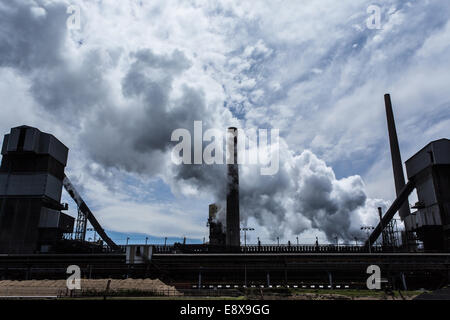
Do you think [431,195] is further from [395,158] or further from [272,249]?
[272,249]

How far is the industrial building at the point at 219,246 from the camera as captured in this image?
160 feet

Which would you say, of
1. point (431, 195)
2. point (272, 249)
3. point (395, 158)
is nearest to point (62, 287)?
point (272, 249)

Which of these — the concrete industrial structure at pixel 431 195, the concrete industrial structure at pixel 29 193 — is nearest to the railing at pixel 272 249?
the concrete industrial structure at pixel 431 195

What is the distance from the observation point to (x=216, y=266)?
4950cm

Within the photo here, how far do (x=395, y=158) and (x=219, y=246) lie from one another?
47.1 m

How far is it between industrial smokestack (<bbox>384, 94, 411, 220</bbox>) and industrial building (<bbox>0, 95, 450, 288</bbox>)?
228 millimetres

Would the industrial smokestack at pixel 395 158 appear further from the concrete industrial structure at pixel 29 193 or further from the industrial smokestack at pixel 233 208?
the concrete industrial structure at pixel 29 193

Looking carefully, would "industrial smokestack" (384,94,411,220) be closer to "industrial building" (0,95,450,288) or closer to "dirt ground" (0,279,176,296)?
"industrial building" (0,95,450,288)

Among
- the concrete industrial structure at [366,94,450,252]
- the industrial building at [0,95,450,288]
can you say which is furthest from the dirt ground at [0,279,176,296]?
the concrete industrial structure at [366,94,450,252]

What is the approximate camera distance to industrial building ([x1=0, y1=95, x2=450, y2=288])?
4875 centimetres

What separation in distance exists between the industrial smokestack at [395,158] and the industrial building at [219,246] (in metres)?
0.23

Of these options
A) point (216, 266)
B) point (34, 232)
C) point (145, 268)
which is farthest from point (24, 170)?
point (216, 266)
